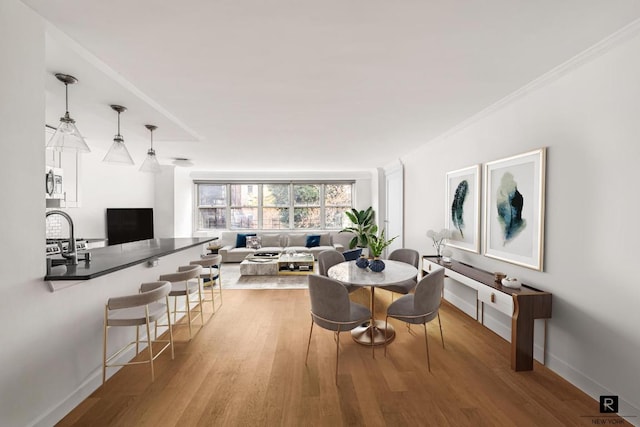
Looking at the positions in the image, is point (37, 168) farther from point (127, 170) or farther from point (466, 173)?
point (127, 170)

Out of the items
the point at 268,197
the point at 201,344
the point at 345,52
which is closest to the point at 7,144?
the point at 345,52

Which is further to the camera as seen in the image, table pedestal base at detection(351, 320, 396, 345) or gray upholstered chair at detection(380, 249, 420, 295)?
gray upholstered chair at detection(380, 249, 420, 295)

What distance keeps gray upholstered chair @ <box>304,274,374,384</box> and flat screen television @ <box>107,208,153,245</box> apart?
4.82 metres

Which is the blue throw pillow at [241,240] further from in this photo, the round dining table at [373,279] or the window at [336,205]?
the round dining table at [373,279]

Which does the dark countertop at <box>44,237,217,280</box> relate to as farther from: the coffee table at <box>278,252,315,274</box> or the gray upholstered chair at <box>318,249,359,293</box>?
the coffee table at <box>278,252,315,274</box>

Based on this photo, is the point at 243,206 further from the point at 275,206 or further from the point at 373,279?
the point at 373,279

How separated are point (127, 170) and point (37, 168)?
4.79m

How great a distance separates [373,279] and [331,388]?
0.97m

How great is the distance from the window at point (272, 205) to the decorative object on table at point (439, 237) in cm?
438

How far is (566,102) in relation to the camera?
7.06 feet

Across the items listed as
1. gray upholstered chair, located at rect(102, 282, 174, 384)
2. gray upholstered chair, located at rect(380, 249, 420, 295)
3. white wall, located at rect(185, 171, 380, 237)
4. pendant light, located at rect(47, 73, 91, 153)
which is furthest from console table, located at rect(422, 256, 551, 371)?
white wall, located at rect(185, 171, 380, 237)

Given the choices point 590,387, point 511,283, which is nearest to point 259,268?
point 511,283

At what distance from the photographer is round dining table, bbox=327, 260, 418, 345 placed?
8.39 feet

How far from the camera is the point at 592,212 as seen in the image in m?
1.96
